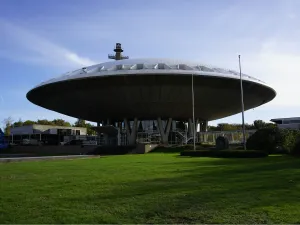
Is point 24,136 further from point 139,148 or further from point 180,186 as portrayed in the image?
point 180,186

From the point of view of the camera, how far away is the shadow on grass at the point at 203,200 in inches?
→ 246

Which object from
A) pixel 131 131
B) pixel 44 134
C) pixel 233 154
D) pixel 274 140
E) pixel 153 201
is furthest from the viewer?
pixel 44 134

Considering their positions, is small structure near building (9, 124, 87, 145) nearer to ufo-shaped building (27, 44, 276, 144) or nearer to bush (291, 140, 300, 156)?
ufo-shaped building (27, 44, 276, 144)

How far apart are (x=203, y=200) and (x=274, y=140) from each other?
2364cm

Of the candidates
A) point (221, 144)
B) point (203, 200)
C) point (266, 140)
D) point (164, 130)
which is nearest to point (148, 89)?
point (164, 130)

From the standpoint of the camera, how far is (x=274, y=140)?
96.4 feet

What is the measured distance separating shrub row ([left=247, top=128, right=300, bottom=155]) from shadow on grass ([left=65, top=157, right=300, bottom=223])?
1836cm

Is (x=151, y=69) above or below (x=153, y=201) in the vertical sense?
above

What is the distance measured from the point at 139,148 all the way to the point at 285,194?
36053 millimetres

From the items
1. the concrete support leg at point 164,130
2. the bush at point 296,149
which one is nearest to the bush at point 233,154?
the bush at point 296,149

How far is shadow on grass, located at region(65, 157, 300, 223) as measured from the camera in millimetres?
6242

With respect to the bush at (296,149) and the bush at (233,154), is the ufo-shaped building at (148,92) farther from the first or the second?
the bush at (296,149)

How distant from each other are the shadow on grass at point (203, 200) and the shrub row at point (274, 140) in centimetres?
1836

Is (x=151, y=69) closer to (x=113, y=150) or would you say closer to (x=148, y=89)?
(x=148, y=89)
